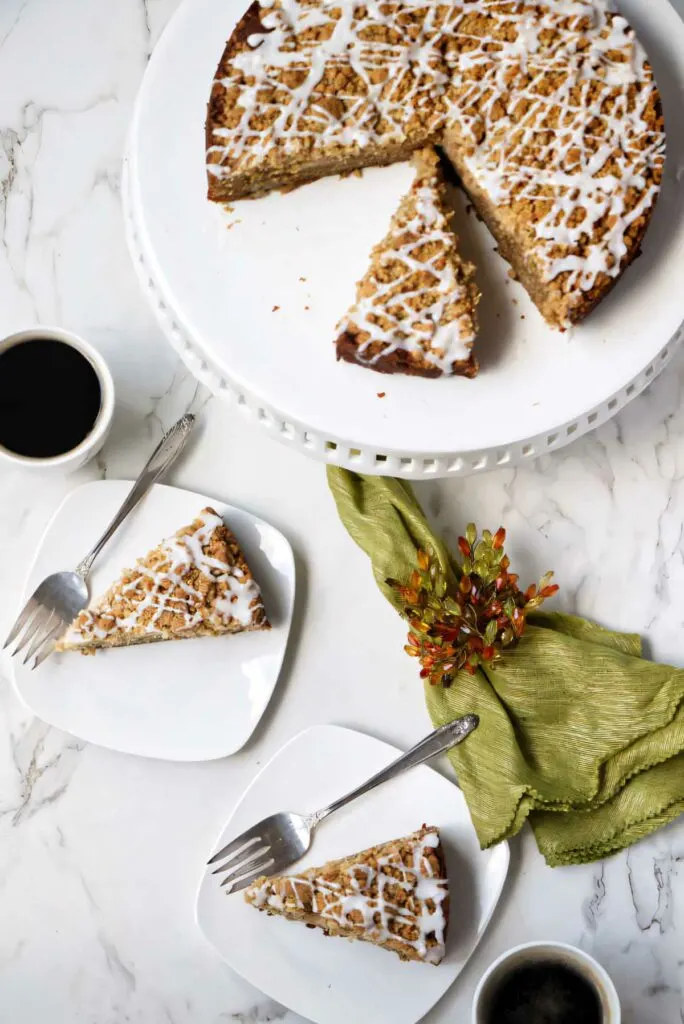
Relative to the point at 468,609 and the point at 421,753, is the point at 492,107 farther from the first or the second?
the point at 421,753

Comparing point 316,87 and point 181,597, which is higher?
point 316,87

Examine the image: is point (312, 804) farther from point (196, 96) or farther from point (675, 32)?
point (675, 32)

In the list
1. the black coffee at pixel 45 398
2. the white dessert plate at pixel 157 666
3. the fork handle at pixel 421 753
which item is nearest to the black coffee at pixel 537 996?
the fork handle at pixel 421 753

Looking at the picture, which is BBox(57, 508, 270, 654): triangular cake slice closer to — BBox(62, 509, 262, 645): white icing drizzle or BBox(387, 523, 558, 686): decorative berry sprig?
BBox(62, 509, 262, 645): white icing drizzle

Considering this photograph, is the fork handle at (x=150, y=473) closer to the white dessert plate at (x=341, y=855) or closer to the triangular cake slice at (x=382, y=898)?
the white dessert plate at (x=341, y=855)

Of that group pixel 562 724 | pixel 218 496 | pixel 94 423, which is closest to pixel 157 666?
pixel 218 496
